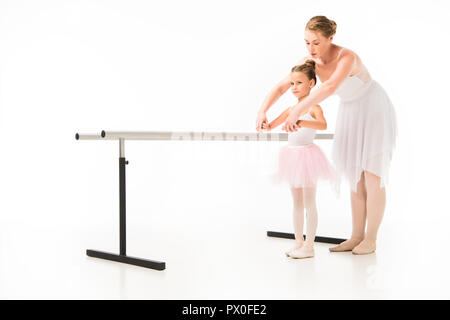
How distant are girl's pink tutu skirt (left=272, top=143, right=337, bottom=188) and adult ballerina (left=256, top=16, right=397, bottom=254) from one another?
193mm

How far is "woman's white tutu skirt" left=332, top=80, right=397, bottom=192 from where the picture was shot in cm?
275

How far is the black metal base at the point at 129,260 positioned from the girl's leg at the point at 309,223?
0.69 meters

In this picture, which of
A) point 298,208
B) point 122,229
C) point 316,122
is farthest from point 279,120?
point 122,229

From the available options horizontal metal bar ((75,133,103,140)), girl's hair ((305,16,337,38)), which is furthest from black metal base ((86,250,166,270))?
girl's hair ((305,16,337,38))

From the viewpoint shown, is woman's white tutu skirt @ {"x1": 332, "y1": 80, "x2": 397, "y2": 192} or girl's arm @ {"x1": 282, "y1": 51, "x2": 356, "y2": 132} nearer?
girl's arm @ {"x1": 282, "y1": 51, "x2": 356, "y2": 132}

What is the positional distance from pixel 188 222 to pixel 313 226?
1.39 metres

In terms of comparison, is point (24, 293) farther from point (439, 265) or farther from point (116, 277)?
point (439, 265)

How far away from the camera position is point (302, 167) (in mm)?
2516

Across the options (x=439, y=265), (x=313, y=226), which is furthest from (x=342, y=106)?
(x=439, y=265)

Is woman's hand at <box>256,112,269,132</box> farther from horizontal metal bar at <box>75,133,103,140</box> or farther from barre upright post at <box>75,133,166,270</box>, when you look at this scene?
horizontal metal bar at <box>75,133,103,140</box>

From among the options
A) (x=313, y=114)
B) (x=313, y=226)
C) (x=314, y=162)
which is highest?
(x=313, y=114)

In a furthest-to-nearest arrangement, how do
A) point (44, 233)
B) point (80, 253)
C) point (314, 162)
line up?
point (44, 233) → point (80, 253) → point (314, 162)

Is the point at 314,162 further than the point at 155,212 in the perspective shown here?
No

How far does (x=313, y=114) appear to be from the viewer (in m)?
2.56
